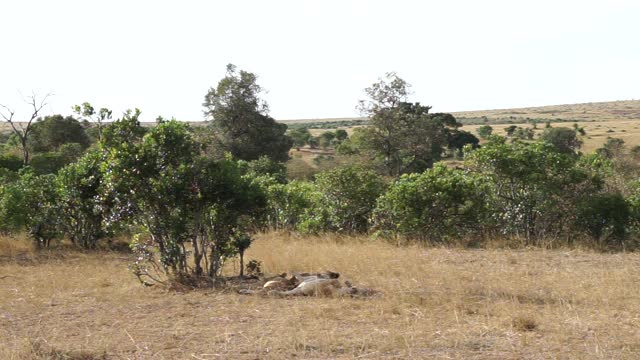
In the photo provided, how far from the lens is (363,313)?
630 centimetres

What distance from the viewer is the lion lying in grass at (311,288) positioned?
728 centimetres

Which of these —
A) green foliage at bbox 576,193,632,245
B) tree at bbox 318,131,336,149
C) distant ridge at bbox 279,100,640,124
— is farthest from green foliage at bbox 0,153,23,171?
distant ridge at bbox 279,100,640,124

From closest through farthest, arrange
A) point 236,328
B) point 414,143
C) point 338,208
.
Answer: point 236,328
point 338,208
point 414,143

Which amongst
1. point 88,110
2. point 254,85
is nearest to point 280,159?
point 254,85

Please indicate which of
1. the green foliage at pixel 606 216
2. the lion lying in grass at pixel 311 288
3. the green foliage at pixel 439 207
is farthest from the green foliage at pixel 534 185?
the lion lying in grass at pixel 311 288

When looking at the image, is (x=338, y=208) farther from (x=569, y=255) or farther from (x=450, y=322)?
(x=450, y=322)

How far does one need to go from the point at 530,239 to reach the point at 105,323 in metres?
8.05

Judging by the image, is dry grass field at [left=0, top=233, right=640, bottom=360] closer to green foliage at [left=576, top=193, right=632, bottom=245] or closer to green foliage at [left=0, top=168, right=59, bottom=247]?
green foliage at [left=576, top=193, right=632, bottom=245]

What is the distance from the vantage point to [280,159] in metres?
34.1

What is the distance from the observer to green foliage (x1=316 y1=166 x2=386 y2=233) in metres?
13.2

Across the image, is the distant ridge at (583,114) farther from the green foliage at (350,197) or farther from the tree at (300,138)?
the green foliage at (350,197)

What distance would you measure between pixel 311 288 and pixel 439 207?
5.05 meters

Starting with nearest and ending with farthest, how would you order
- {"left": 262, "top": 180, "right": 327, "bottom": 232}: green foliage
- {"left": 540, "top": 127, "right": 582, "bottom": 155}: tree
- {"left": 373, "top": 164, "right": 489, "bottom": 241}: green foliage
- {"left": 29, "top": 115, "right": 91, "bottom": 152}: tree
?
{"left": 373, "top": 164, "right": 489, "bottom": 241}: green foliage
{"left": 262, "top": 180, "right": 327, "bottom": 232}: green foliage
{"left": 29, "top": 115, "right": 91, "bottom": 152}: tree
{"left": 540, "top": 127, "right": 582, "bottom": 155}: tree

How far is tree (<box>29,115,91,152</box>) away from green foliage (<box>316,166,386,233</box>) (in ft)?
89.1
